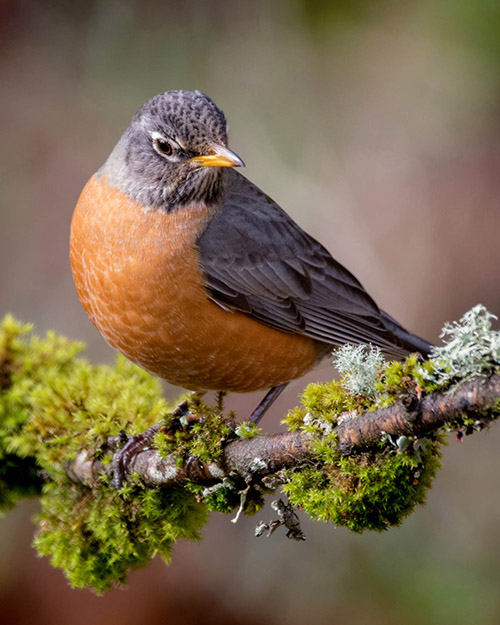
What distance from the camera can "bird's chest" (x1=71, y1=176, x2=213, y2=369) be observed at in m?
3.31

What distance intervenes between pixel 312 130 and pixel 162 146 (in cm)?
271

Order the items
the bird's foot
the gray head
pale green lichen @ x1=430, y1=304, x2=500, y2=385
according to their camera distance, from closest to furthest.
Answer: pale green lichen @ x1=430, y1=304, x2=500, y2=385 < the bird's foot < the gray head

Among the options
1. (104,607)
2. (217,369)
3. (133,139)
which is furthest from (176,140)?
(104,607)

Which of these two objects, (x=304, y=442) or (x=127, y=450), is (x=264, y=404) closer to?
(x=127, y=450)

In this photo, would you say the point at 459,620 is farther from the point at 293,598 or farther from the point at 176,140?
the point at 176,140

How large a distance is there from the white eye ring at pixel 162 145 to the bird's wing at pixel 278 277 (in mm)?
405

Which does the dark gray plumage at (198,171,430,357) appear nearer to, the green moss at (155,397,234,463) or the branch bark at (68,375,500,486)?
the green moss at (155,397,234,463)

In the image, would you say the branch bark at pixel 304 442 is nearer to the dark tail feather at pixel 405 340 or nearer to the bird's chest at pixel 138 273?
the bird's chest at pixel 138 273

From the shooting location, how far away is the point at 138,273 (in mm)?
3303

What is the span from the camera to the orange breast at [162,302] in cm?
332

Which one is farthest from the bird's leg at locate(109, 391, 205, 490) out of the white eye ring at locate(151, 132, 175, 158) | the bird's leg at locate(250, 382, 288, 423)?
the white eye ring at locate(151, 132, 175, 158)

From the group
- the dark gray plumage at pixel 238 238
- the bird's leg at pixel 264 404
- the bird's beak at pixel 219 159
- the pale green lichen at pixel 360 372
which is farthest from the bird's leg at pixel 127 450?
the bird's beak at pixel 219 159

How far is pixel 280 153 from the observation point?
580 centimetres

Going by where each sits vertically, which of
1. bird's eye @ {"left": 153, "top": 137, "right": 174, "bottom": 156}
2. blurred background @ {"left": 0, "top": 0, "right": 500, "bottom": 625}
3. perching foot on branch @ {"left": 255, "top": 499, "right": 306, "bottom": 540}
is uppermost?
blurred background @ {"left": 0, "top": 0, "right": 500, "bottom": 625}
